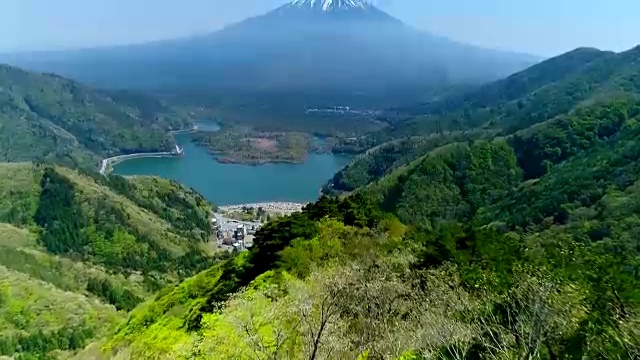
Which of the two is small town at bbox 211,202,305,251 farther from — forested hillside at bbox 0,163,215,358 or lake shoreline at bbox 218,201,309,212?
forested hillside at bbox 0,163,215,358

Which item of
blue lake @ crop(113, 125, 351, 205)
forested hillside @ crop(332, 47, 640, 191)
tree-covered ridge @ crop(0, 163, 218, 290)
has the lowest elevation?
blue lake @ crop(113, 125, 351, 205)

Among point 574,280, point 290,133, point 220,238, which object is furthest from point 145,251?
point 290,133

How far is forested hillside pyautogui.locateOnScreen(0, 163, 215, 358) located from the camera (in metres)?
43.0

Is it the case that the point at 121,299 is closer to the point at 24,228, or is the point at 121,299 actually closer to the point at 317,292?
the point at 24,228

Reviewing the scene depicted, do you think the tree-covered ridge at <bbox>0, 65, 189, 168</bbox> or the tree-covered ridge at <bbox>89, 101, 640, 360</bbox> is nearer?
the tree-covered ridge at <bbox>89, 101, 640, 360</bbox>

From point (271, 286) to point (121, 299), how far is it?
40.3 meters

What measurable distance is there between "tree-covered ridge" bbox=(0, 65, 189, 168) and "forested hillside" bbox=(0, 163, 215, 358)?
45.0 meters

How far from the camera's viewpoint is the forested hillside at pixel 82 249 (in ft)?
141

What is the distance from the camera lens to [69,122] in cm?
15500

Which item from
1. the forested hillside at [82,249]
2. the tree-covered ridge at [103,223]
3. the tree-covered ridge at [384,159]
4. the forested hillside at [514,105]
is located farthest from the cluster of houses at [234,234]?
the forested hillside at [514,105]

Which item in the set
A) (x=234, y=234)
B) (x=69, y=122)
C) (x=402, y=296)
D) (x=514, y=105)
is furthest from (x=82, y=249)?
(x=69, y=122)

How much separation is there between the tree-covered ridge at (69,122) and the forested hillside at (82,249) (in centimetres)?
4504

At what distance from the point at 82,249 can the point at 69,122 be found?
97.0m

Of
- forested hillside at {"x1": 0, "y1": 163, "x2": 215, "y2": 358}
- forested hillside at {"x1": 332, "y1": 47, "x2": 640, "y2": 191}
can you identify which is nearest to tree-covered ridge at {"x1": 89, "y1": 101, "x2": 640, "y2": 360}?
forested hillside at {"x1": 0, "y1": 163, "x2": 215, "y2": 358}
